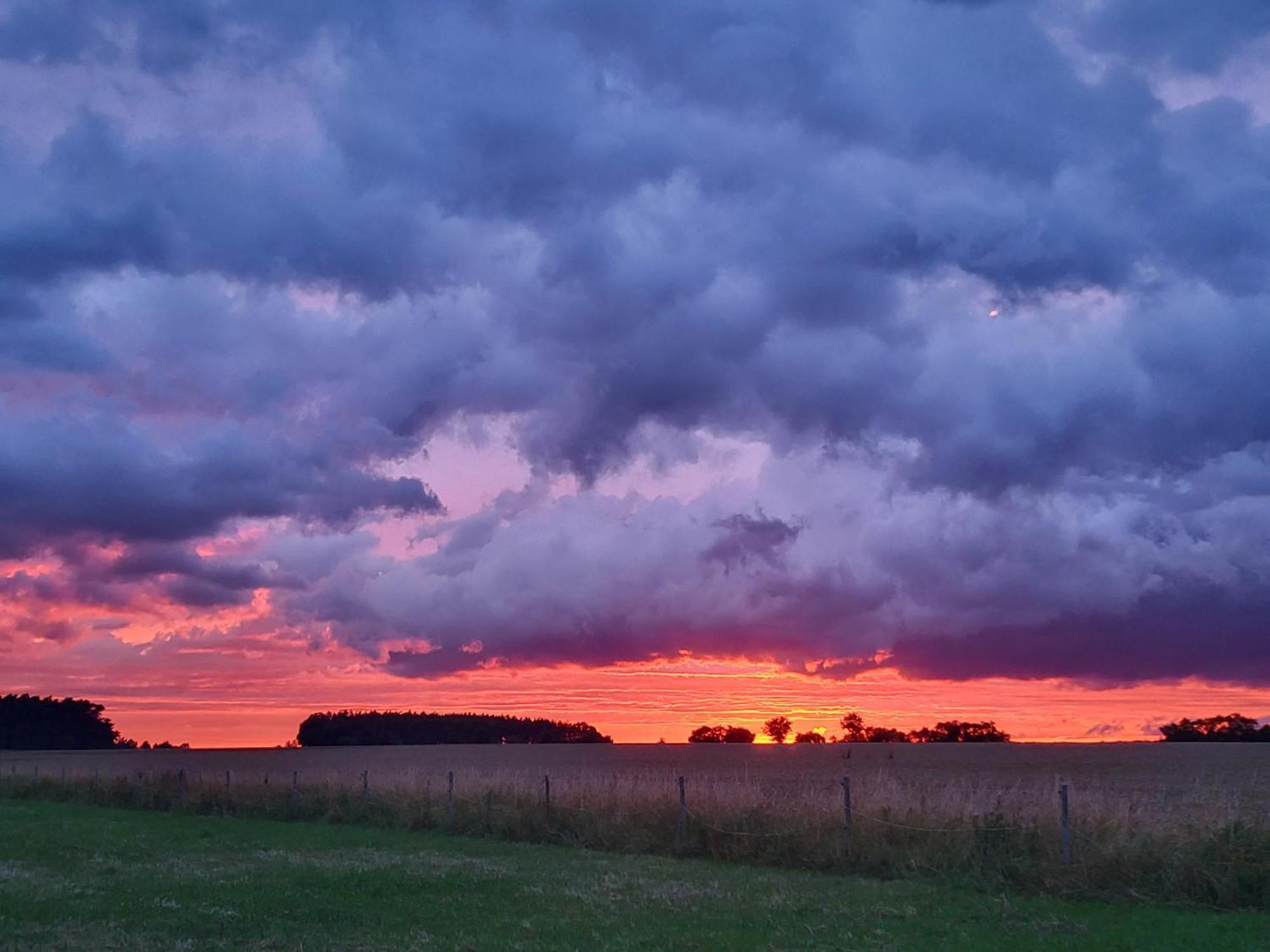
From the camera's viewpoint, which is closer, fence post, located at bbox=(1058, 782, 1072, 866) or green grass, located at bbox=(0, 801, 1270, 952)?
green grass, located at bbox=(0, 801, 1270, 952)

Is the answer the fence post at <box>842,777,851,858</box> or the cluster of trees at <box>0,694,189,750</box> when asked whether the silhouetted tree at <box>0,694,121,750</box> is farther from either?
the fence post at <box>842,777,851,858</box>

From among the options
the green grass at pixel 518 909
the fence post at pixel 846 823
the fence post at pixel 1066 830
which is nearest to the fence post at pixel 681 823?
the green grass at pixel 518 909

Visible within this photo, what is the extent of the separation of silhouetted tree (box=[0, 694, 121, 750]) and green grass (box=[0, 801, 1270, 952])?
138 m

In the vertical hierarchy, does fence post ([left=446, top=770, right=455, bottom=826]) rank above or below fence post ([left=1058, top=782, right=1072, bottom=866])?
below

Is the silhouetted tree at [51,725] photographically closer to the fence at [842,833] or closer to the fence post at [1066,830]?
the fence at [842,833]

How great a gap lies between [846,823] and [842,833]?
369mm

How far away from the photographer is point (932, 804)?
72.0 feet

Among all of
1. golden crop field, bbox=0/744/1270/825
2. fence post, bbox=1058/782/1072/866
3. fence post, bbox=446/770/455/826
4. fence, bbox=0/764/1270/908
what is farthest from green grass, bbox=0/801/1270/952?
fence post, bbox=446/770/455/826

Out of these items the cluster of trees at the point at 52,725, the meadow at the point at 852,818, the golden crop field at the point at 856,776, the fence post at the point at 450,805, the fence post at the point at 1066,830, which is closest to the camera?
the meadow at the point at 852,818

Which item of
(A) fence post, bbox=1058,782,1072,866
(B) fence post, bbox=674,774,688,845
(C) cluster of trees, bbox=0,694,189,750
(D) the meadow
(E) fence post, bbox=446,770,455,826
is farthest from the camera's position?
(C) cluster of trees, bbox=0,694,189,750

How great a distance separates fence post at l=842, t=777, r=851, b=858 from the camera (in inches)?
843

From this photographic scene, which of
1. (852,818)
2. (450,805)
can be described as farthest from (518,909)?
(450,805)

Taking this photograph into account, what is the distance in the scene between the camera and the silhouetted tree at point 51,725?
142125mm

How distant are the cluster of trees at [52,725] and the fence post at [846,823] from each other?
14588cm
